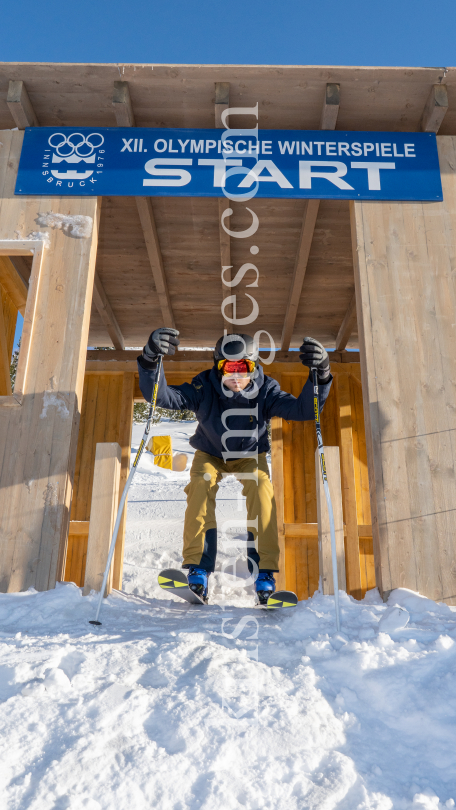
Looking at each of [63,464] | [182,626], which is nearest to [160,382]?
[63,464]

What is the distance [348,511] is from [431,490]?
423 centimetres

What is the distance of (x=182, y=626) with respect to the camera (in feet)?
9.02

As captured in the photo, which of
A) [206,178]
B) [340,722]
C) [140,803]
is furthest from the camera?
[206,178]

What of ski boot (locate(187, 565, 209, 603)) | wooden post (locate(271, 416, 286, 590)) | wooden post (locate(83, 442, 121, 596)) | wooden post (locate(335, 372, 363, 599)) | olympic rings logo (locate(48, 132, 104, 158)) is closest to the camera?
wooden post (locate(83, 442, 121, 596))

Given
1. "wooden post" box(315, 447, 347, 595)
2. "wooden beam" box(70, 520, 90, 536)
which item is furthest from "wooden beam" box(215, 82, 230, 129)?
"wooden beam" box(70, 520, 90, 536)

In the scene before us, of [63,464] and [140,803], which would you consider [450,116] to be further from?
[140,803]

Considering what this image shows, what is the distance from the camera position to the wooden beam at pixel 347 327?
7.23 metres

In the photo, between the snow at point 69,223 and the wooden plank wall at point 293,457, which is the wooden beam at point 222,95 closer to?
the snow at point 69,223

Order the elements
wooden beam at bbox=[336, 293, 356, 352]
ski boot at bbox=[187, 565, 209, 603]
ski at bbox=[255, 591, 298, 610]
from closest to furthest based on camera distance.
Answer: ski at bbox=[255, 591, 298, 610]
ski boot at bbox=[187, 565, 209, 603]
wooden beam at bbox=[336, 293, 356, 352]

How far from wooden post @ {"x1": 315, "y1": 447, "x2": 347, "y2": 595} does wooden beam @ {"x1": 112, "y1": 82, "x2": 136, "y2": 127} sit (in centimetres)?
313

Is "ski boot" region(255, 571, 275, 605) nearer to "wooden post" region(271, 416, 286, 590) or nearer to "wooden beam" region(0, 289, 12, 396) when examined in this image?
"wooden beam" region(0, 289, 12, 396)

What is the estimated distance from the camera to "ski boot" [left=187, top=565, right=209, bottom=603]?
3371 millimetres

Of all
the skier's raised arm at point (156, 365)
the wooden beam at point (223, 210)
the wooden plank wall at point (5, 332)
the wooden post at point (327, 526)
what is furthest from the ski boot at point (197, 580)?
the wooden plank wall at point (5, 332)

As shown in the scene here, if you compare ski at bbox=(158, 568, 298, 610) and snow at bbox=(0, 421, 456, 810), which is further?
ski at bbox=(158, 568, 298, 610)
